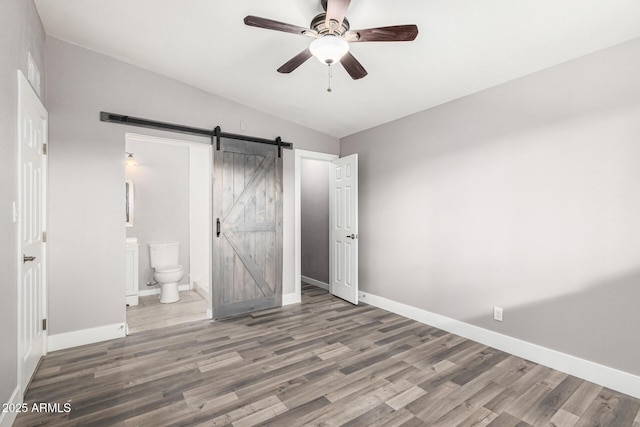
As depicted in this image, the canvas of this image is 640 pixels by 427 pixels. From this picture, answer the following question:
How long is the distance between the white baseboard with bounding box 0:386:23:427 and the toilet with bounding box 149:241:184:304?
2471 millimetres

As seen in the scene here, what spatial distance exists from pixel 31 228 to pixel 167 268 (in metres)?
2.28

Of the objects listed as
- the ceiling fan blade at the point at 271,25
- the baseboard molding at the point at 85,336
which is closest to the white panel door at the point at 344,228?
the ceiling fan blade at the point at 271,25

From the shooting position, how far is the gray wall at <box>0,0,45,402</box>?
71.4 inches

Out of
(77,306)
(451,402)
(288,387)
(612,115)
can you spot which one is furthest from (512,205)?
(77,306)

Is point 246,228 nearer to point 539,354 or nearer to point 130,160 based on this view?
point 130,160

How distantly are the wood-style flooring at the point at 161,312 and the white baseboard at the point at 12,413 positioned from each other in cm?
137

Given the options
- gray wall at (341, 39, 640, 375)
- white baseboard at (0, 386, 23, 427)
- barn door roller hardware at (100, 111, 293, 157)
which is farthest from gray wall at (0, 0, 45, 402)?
gray wall at (341, 39, 640, 375)

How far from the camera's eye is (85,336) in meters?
3.13

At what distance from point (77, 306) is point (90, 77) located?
233 centimetres

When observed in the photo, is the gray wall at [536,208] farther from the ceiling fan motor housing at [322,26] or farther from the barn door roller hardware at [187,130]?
the ceiling fan motor housing at [322,26]

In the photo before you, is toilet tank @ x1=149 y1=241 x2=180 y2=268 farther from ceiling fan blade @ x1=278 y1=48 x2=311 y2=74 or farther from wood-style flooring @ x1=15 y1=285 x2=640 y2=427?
ceiling fan blade @ x1=278 y1=48 x2=311 y2=74

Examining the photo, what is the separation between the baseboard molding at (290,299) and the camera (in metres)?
4.45

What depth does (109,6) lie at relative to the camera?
8.19 ft

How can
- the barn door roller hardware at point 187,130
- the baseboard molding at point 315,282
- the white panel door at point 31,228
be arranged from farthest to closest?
the baseboard molding at point 315,282 → the barn door roller hardware at point 187,130 → the white panel door at point 31,228
